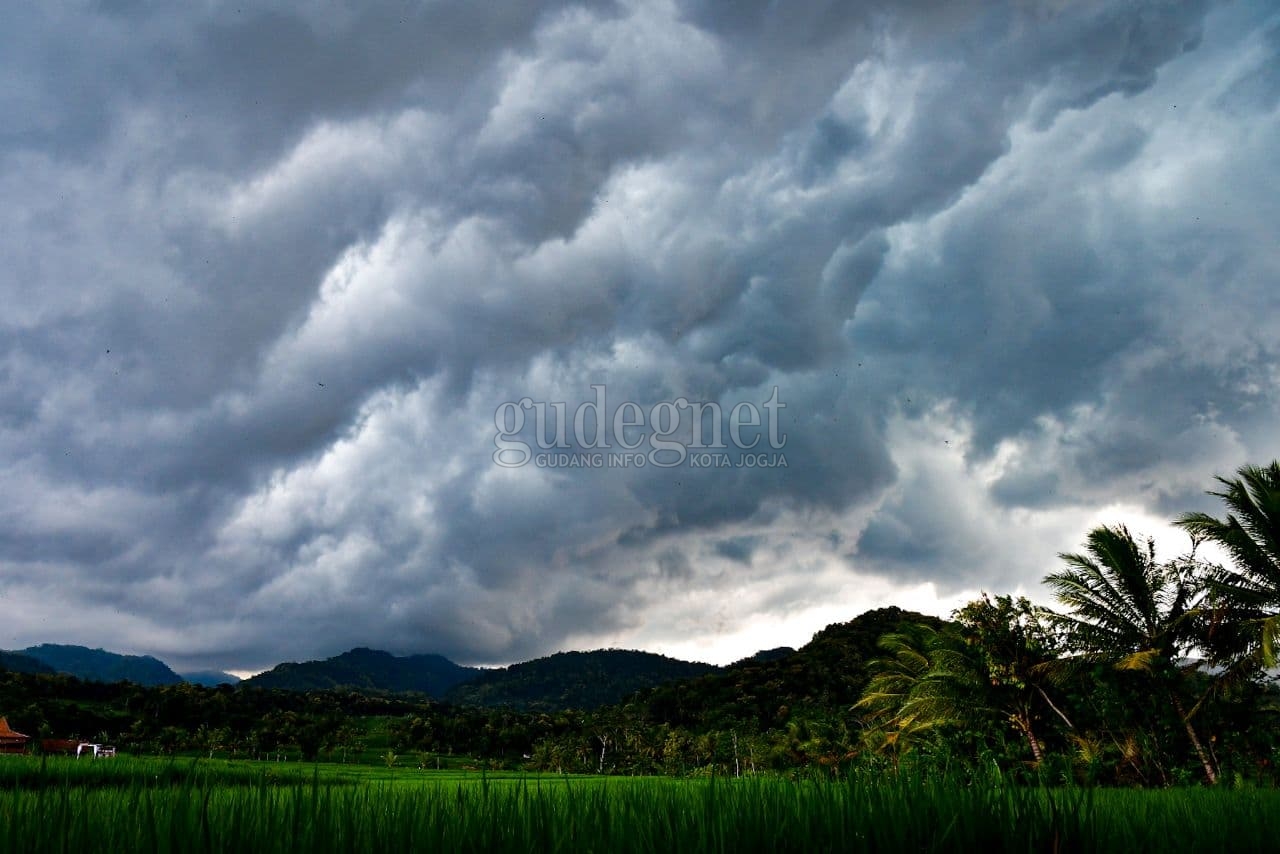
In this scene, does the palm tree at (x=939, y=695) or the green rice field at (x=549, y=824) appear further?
the palm tree at (x=939, y=695)

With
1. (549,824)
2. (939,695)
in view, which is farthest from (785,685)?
(549,824)

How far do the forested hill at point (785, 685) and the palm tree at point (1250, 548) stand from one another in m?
40.2

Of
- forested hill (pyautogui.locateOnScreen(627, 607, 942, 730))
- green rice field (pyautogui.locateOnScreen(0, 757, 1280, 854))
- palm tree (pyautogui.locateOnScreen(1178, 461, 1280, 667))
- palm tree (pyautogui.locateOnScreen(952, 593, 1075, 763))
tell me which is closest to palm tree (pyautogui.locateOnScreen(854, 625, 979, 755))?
palm tree (pyautogui.locateOnScreen(952, 593, 1075, 763))

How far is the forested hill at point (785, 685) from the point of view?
72.0m

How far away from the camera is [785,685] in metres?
79.1

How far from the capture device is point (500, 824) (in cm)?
270

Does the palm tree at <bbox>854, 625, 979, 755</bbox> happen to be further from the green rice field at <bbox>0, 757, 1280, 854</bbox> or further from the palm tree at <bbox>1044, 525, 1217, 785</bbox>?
the green rice field at <bbox>0, 757, 1280, 854</bbox>

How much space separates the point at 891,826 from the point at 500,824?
55.6 inches

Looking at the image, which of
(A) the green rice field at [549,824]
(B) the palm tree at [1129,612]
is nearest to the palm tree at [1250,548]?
(B) the palm tree at [1129,612]

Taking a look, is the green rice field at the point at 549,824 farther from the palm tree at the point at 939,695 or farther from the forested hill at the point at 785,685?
the forested hill at the point at 785,685

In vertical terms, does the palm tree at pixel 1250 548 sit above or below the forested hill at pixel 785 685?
above

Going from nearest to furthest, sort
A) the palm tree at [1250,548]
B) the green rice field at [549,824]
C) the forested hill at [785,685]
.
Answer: the green rice field at [549,824] → the palm tree at [1250,548] → the forested hill at [785,685]

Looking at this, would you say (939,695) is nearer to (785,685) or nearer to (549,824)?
(549,824)

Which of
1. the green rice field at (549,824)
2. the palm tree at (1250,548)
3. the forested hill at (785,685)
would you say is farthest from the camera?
the forested hill at (785,685)
